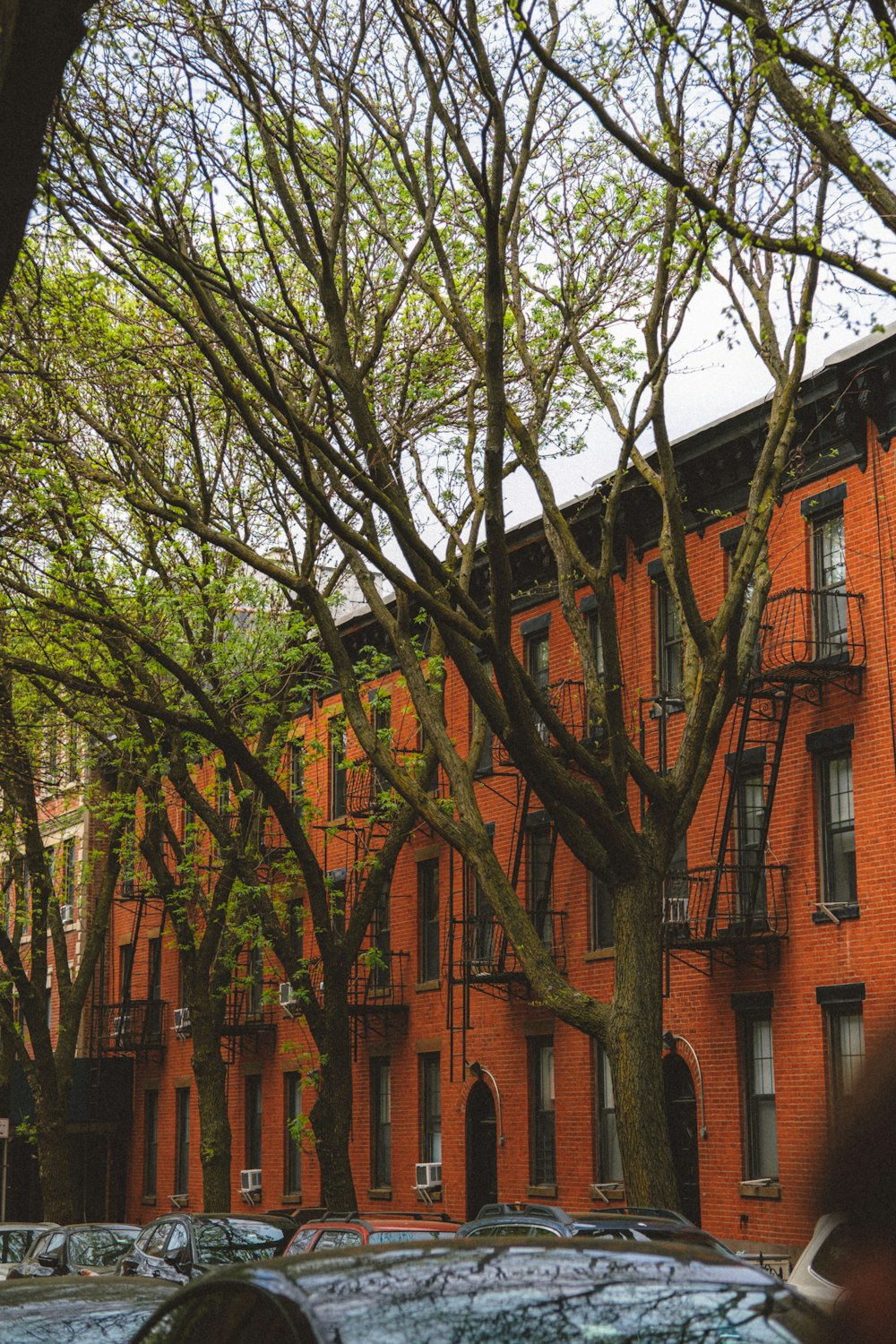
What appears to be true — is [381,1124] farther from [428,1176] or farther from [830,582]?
[830,582]

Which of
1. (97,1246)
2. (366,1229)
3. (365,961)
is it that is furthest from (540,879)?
(366,1229)

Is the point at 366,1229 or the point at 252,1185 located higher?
the point at 366,1229

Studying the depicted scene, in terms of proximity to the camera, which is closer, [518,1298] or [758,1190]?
[518,1298]

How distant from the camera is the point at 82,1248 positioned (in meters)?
19.0

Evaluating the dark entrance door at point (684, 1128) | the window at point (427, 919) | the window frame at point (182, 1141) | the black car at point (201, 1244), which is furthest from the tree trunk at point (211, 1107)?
the window frame at point (182, 1141)

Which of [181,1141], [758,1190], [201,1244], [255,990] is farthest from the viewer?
[181,1141]

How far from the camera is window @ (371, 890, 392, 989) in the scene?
33000 mm

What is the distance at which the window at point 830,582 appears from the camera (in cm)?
2267

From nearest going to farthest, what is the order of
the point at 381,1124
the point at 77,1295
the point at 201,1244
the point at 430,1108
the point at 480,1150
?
the point at 77,1295, the point at 201,1244, the point at 480,1150, the point at 430,1108, the point at 381,1124

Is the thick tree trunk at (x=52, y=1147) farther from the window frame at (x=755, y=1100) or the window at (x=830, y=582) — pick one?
the window at (x=830, y=582)

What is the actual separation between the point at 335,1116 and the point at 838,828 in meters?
7.99

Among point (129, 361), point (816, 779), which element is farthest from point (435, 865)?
point (129, 361)

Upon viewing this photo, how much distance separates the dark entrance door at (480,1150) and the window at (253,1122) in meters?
9.32

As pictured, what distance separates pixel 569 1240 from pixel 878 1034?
10.6 ft
